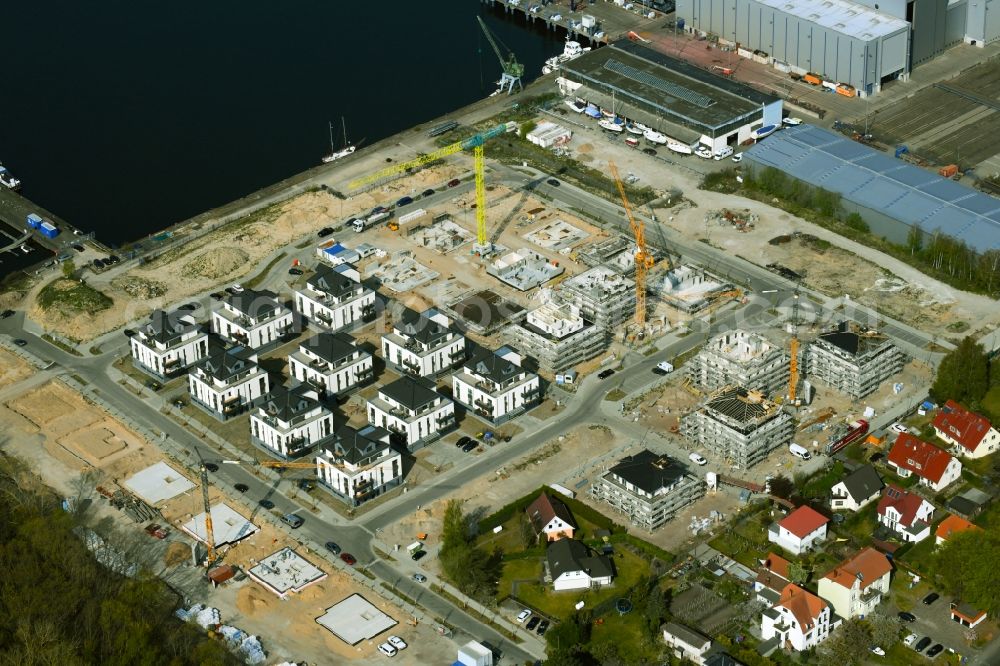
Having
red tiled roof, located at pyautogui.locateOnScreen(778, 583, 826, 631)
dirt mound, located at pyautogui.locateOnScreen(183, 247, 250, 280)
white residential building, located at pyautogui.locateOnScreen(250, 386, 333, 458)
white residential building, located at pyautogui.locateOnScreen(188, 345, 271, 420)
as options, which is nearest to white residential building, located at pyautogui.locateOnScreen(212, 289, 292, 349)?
white residential building, located at pyautogui.locateOnScreen(188, 345, 271, 420)

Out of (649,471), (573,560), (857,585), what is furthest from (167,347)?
(857,585)

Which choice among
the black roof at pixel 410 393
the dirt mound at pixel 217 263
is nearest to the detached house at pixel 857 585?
the black roof at pixel 410 393

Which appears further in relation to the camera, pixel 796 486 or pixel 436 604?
pixel 796 486

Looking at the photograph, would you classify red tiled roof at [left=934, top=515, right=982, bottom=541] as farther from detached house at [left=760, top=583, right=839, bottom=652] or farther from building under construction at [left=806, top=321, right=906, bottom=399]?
building under construction at [left=806, top=321, right=906, bottom=399]

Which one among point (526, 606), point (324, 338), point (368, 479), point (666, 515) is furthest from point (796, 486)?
point (324, 338)

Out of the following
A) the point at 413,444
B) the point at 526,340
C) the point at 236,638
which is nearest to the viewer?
the point at 236,638

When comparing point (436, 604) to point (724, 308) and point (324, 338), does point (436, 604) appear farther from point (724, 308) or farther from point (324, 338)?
point (724, 308)

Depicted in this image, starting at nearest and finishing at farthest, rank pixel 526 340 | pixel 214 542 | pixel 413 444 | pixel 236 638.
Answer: pixel 236 638
pixel 214 542
pixel 413 444
pixel 526 340

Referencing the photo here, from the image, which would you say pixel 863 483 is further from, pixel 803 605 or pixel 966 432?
pixel 803 605
